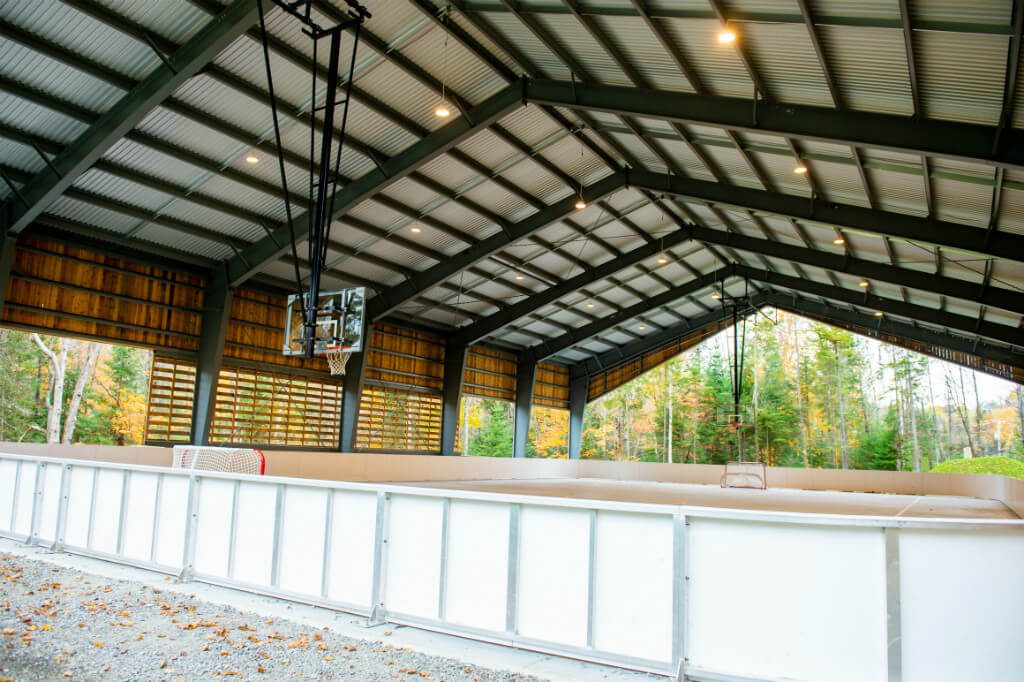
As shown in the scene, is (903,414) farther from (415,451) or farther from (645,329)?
(415,451)

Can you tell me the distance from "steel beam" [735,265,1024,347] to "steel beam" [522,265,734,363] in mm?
2214

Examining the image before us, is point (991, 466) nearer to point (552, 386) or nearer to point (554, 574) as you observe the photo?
point (552, 386)

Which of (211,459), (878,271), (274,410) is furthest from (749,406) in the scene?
(211,459)

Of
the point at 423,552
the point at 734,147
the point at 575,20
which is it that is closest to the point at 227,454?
the point at 423,552

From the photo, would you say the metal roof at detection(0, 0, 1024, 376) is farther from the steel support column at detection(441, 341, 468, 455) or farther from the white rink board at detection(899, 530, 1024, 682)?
the white rink board at detection(899, 530, 1024, 682)

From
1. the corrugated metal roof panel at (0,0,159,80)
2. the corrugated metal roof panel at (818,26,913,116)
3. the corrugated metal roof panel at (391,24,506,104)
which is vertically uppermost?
the corrugated metal roof panel at (391,24,506,104)

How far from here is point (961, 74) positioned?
10.8m

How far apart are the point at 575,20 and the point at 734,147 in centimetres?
602

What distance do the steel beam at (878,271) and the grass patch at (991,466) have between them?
1006 centimetres

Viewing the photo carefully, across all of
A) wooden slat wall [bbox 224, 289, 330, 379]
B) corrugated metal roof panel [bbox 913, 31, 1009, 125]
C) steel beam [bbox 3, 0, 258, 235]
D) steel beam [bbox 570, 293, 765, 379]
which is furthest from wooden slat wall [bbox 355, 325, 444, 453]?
corrugated metal roof panel [bbox 913, 31, 1009, 125]

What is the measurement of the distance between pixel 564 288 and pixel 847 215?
45.2 ft

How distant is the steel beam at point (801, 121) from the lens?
11.9 meters

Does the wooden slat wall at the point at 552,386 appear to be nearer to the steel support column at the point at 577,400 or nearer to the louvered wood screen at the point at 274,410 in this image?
the steel support column at the point at 577,400

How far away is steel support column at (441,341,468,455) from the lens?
3209 cm
